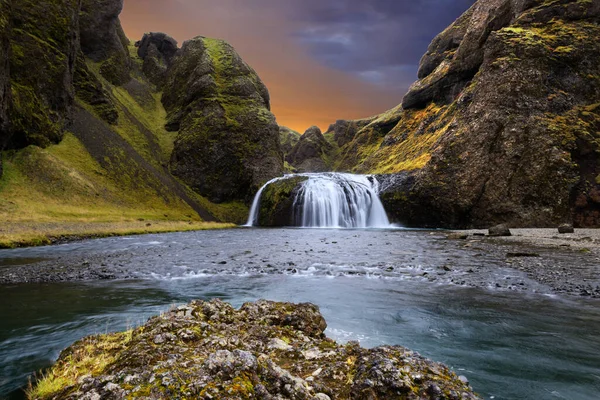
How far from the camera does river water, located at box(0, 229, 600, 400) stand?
6.31 metres

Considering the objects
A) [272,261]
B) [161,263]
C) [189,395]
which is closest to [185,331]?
[189,395]

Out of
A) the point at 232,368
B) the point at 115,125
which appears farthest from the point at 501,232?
the point at 115,125

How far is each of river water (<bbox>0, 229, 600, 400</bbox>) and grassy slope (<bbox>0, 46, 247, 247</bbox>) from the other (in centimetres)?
2086

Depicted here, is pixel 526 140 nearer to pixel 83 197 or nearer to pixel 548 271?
pixel 548 271

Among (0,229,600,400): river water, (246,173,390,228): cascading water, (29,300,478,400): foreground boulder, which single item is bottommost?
(0,229,600,400): river water

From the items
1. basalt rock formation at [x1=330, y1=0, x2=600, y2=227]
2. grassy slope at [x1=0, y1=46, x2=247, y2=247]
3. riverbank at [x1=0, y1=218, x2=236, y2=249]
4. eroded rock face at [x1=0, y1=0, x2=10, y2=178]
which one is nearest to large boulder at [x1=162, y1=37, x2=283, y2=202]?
grassy slope at [x1=0, y1=46, x2=247, y2=247]

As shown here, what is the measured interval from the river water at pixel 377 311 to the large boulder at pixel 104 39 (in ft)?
388

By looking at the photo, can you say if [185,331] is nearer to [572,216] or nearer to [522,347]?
[522,347]

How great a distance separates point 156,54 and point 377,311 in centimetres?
16537

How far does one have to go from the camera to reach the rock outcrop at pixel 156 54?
5241 inches

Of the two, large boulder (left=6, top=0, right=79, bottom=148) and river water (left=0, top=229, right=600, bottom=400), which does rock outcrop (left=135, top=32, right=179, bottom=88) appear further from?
river water (left=0, top=229, right=600, bottom=400)

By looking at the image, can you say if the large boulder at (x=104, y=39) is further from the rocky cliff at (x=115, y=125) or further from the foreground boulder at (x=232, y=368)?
the foreground boulder at (x=232, y=368)

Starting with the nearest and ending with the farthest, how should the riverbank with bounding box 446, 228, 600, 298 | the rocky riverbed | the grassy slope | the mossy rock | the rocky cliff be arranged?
the riverbank with bounding box 446, 228, 600, 298, the rocky riverbed, the grassy slope, the rocky cliff, the mossy rock

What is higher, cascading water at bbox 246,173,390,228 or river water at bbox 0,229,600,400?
cascading water at bbox 246,173,390,228
